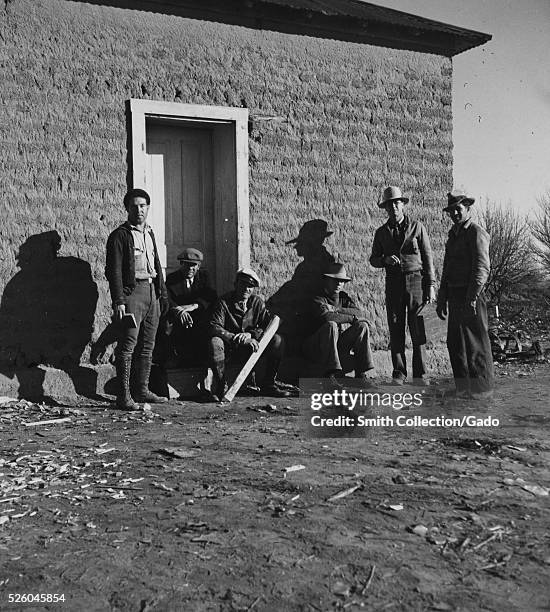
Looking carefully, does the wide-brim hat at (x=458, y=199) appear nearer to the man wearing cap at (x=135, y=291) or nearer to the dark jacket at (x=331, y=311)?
the dark jacket at (x=331, y=311)

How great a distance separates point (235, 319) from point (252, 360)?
1.47 feet

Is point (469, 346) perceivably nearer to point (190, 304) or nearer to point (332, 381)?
point (332, 381)

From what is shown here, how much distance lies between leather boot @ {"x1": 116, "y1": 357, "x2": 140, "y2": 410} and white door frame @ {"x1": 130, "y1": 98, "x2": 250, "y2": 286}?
1.87m

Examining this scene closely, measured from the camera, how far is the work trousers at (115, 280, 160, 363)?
8086 mm

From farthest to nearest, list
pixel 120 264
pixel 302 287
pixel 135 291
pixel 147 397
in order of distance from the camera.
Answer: pixel 302 287 < pixel 147 397 < pixel 135 291 < pixel 120 264

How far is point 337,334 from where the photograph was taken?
30.2 feet

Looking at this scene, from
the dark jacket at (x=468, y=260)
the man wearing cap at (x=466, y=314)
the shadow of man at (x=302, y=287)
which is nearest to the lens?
the dark jacket at (x=468, y=260)

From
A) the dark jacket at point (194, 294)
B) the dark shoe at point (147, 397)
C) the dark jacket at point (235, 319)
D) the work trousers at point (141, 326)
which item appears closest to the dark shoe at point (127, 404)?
the dark shoe at point (147, 397)

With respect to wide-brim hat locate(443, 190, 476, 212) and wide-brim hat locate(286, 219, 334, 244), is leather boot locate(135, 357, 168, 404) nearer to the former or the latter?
wide-brim hat locate(286, 219, 334, 244)

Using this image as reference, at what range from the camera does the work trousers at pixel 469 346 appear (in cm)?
848

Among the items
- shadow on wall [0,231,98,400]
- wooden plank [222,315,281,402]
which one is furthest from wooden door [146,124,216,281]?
wooden plank [222,315,281,402]

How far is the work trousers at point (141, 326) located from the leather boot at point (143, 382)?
0.04m

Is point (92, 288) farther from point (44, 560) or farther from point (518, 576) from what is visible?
point (518, 576)

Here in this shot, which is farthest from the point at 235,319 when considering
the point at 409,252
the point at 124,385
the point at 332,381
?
the point at 409,252
